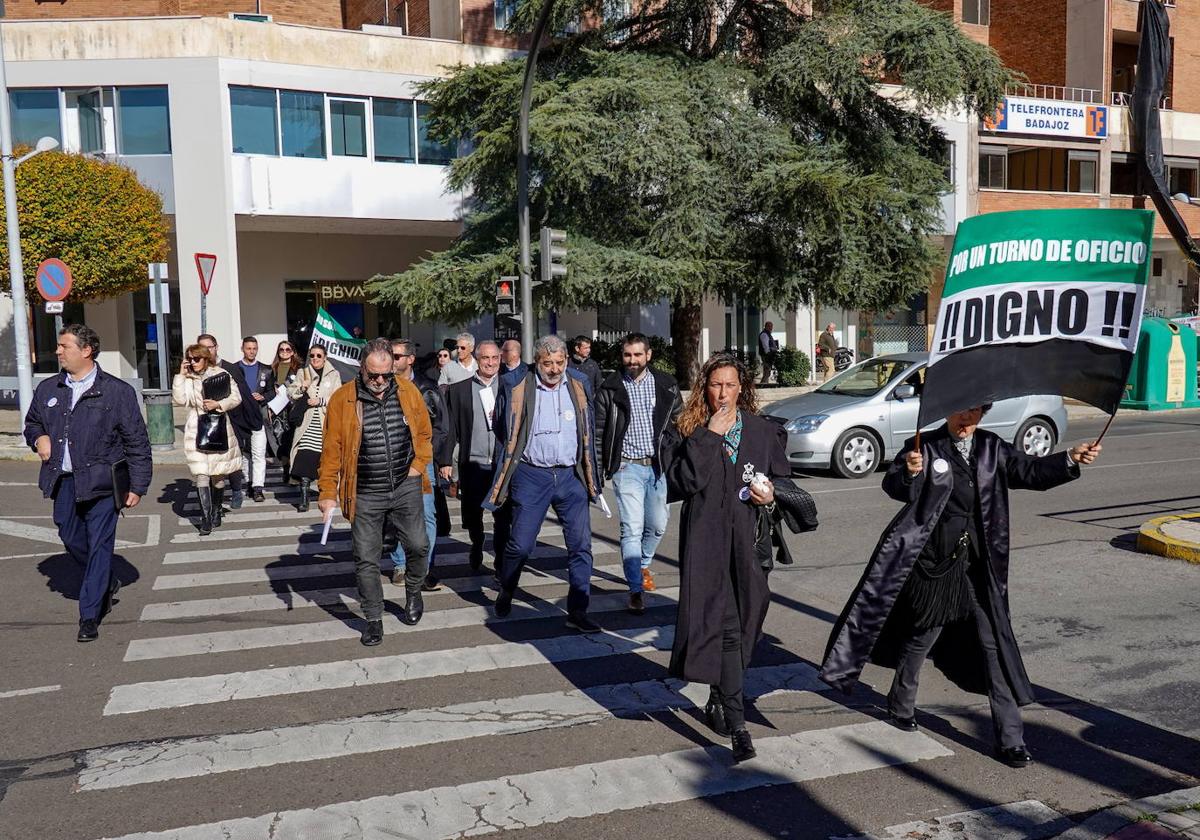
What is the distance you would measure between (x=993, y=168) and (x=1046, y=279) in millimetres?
32993

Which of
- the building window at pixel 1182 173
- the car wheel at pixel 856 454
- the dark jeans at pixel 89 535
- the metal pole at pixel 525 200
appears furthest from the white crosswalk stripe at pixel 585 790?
the building window at pixel 1182 173

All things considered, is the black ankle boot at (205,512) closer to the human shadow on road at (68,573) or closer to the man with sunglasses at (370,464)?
the human shadow on road at (68,573)

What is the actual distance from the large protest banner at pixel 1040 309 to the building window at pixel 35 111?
2487 centimetres

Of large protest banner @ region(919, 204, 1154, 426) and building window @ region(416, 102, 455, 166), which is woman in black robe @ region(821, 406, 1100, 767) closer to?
large protest banner @ region(919, 204, 1154, 426)

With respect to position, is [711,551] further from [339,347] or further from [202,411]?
[202,411]

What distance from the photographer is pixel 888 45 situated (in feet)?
68.3

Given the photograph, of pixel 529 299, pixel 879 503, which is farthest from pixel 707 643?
pixel 529 299

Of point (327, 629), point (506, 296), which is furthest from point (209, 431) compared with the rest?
point (506, 296)

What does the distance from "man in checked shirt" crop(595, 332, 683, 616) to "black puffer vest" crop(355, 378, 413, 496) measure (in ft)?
5.06

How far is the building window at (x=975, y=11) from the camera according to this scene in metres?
36.5

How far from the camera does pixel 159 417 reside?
15883mm

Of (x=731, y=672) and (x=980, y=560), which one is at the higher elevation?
(x=980, y=560)

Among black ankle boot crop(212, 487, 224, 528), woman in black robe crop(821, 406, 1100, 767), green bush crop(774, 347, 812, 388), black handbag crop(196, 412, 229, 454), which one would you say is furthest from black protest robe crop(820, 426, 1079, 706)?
green bush crop(774, 347, 812, 388)

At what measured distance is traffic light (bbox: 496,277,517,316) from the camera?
1602 centimetres
